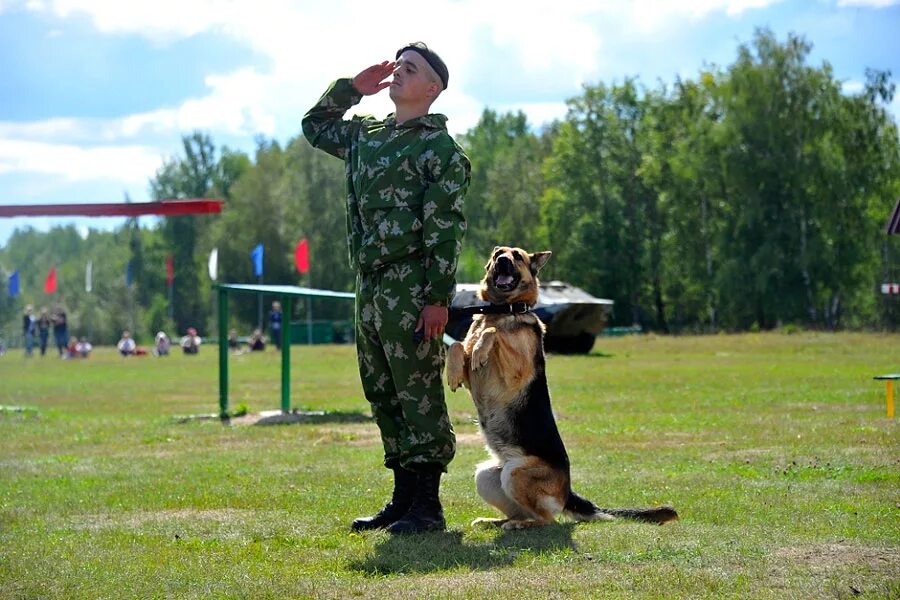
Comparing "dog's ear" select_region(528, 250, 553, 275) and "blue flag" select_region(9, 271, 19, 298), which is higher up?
"blue flag" select_region(9, 271, 19, 298)

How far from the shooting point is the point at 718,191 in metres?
58.0

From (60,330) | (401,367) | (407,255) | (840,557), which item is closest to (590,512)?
(401,367)

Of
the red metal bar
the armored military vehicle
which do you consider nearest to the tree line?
the armored military vehicle

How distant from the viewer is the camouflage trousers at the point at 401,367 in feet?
21.1

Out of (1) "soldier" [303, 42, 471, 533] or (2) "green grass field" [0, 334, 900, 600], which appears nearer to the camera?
(2) "green grass field" [0, 334, 900, 600]

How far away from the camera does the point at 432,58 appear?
6.57 m

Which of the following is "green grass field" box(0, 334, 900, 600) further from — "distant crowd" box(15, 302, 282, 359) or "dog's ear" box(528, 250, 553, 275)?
"distant crowd" box(15, 302, 282, 359)

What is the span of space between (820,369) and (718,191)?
3647 centimetres

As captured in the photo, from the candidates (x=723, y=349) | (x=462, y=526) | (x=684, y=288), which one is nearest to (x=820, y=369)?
(x=723, y=349)

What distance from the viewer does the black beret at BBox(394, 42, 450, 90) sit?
656 cm

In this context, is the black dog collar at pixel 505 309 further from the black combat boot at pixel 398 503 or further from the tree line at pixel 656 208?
the tree line at pixel 656 208

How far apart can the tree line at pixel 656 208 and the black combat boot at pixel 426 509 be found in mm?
43536

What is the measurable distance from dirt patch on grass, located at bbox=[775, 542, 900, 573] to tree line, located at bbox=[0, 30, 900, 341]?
144 feet

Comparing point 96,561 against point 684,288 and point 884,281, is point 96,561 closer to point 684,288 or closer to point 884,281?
point 884,281
